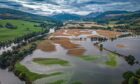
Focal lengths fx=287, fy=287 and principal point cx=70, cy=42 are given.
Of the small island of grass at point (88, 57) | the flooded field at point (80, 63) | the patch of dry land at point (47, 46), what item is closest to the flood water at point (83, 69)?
the flooded field at point (80, 63)

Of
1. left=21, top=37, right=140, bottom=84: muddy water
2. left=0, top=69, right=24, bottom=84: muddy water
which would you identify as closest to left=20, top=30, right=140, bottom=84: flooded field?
left=21, top=37, right=140, bottom=84: muddy water

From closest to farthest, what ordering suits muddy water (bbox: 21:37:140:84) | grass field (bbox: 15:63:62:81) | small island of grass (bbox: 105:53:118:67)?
muddy water (bbox: 21:37:140:84) < grass field (bbox: 15:63:62:81) < small island of grass (bbox: 105:53:118:67)

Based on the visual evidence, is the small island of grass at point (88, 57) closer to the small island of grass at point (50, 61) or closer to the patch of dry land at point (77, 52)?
the patch of dry land at point (77, 52)

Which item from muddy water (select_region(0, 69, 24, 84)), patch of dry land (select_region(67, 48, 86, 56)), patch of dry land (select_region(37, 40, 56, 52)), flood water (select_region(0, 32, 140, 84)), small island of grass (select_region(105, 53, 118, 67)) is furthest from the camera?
patch of dry land (select_region(37, 40, 56, 52))

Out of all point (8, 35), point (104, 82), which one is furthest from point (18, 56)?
point (8, 35)

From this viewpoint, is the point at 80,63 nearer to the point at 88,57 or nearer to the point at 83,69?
the point at 83,69

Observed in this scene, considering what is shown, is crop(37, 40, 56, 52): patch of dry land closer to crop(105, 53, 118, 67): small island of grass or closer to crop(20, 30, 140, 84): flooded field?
crop(20, 30, 140, 84): flooded field

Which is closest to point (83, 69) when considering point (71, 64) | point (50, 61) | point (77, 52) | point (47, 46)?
point (71, 64)

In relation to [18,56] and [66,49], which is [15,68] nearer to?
[18,56]
